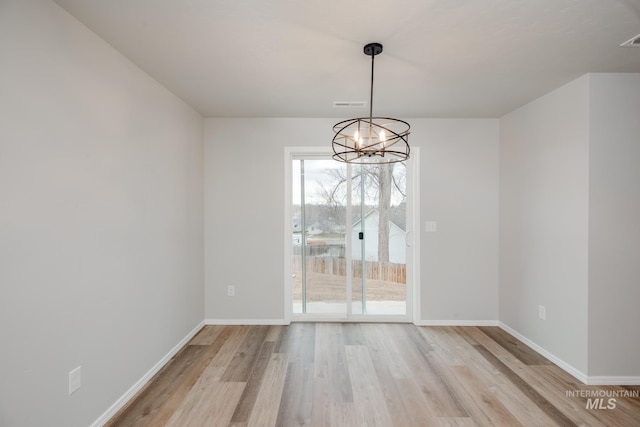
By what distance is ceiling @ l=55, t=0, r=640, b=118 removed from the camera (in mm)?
1707

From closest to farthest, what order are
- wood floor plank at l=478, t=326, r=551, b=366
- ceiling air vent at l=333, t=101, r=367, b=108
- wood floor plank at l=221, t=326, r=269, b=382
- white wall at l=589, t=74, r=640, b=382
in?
white wall at l=589, t=74, r=640, b=382 < wood floor plank at l=221, t=326, r=269, b=382 < wood floor plank at l=478, t=326, r=551, b=366 < ceiling air vent at l=333, t=101, r=367, b=108

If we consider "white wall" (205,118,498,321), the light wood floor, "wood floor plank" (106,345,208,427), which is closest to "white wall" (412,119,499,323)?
"white wall" (205,118,498,321)

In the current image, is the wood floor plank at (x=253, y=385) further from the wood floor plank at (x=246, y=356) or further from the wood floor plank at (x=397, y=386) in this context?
the wood floor plank at (x=397, y=386)

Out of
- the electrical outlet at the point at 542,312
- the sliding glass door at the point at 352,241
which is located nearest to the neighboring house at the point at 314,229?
the sliding glass door at the point at 352,241

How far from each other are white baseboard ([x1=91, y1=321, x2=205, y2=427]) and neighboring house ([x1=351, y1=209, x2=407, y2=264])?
2.13 m

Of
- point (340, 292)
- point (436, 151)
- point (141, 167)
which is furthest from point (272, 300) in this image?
point (436, 151)

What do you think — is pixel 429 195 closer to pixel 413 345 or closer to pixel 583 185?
pixel 583 185

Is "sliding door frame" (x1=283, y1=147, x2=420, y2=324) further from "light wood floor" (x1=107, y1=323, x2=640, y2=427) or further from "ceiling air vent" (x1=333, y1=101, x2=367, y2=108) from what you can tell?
"ceiling air vent" (x1=333, y1=101, x2=367, y2=108)

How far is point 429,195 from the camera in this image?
3.75 m

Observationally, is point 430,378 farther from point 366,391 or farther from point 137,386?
point 137,386

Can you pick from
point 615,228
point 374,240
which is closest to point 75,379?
point 374,240

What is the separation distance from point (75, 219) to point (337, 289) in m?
2.82

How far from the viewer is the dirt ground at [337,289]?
3.90 m

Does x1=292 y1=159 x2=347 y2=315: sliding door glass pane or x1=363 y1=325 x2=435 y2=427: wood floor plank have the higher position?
x1=292 y1=159 x2=347 y2=315: sliding door glass pane
